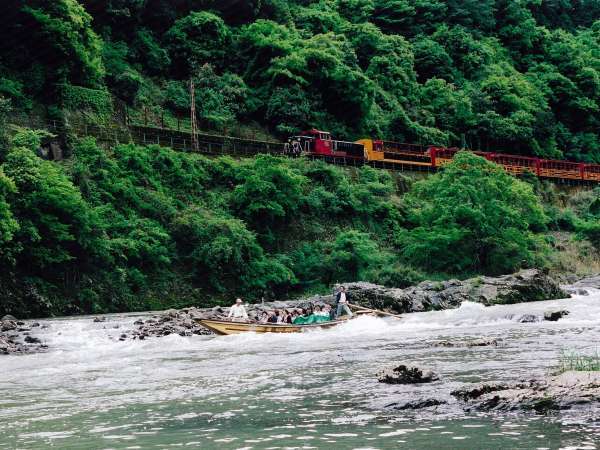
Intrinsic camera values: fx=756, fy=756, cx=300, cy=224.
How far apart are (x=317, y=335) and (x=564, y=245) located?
33.9 m

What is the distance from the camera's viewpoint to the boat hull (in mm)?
23578

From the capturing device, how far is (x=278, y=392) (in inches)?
472

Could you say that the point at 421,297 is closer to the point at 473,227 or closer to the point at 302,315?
the point at 302,315

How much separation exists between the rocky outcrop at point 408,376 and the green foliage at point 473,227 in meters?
31.4

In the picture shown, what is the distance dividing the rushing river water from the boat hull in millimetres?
501

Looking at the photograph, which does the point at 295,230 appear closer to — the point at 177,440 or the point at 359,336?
the point at 359,336

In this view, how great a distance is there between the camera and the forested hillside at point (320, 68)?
43844mm

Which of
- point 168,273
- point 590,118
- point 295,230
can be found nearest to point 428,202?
point 295,230

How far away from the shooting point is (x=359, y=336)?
73.3 ft

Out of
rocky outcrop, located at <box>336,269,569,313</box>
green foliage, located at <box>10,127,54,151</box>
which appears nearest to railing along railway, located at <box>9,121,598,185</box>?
green foliage, located at <box>10,127,54,151</box>

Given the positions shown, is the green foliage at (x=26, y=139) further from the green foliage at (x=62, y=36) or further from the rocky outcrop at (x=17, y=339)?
the rocky outcrop at (x=17, y=339)

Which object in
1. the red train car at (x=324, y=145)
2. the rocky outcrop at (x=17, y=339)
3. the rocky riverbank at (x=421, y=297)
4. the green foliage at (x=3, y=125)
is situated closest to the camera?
the rocky outcrop at (x=17, y=339)

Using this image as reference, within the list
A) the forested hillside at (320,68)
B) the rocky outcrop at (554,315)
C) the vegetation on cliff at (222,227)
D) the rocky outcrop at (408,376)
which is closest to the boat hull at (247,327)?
the rocky outcrop at (554,315)

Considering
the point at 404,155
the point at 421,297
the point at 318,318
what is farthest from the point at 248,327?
the point at 404,155
